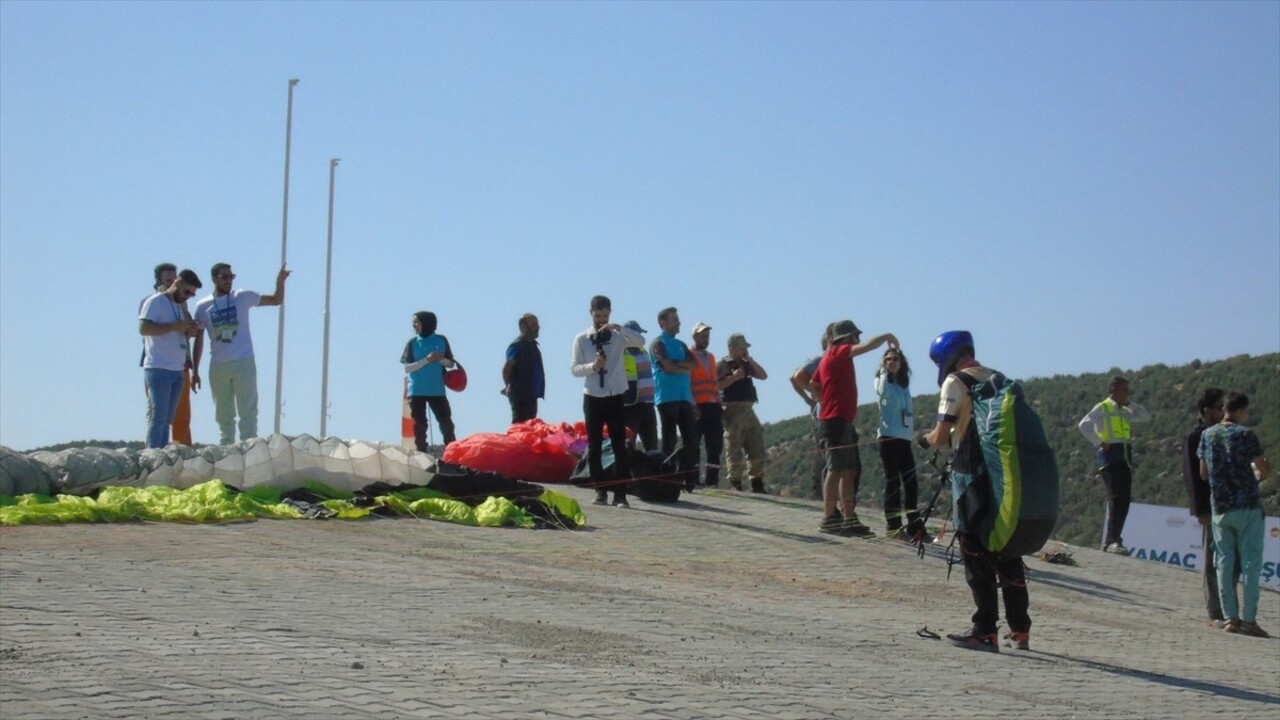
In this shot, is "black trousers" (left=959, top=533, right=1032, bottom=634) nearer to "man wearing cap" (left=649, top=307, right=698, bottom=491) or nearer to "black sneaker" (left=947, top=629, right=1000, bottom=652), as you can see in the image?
"black sneaker" (left=947, top=629, right=1000, bottom=652)

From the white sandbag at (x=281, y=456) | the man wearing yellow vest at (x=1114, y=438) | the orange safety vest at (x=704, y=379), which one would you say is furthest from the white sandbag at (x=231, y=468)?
the man wearing yellow vest at (x=1114, y=438)

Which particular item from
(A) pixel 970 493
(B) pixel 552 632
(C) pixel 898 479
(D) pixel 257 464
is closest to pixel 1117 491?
(C) pixel 898 479

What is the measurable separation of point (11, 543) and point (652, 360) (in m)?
8.36

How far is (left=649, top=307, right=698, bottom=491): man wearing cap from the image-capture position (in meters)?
18.3

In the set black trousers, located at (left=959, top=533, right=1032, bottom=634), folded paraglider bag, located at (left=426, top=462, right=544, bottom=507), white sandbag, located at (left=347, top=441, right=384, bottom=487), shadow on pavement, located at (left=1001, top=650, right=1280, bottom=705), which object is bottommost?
shadow on pavement, located at (left=1001, top=650, right=1280, bottom=705)

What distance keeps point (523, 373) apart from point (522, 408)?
42 centimetres

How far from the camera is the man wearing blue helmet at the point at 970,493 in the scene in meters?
10.0

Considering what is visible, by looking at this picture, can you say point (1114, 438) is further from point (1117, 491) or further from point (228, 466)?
point (228, 466)

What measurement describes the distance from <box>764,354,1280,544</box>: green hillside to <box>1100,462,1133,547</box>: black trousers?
93.3ft

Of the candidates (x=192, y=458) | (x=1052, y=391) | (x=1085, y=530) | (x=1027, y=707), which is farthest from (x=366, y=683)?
(x=1052, y=391)

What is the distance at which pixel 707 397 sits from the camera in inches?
750

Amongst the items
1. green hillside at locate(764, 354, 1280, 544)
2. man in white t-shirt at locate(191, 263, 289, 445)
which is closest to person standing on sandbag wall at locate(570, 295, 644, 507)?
man in white t-shirt at locate(191, 263, 289, 445)

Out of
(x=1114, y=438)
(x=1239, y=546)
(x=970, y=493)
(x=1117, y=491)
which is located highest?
(x=1114, y=438)

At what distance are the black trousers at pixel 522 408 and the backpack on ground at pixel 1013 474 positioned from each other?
10.8 metres
